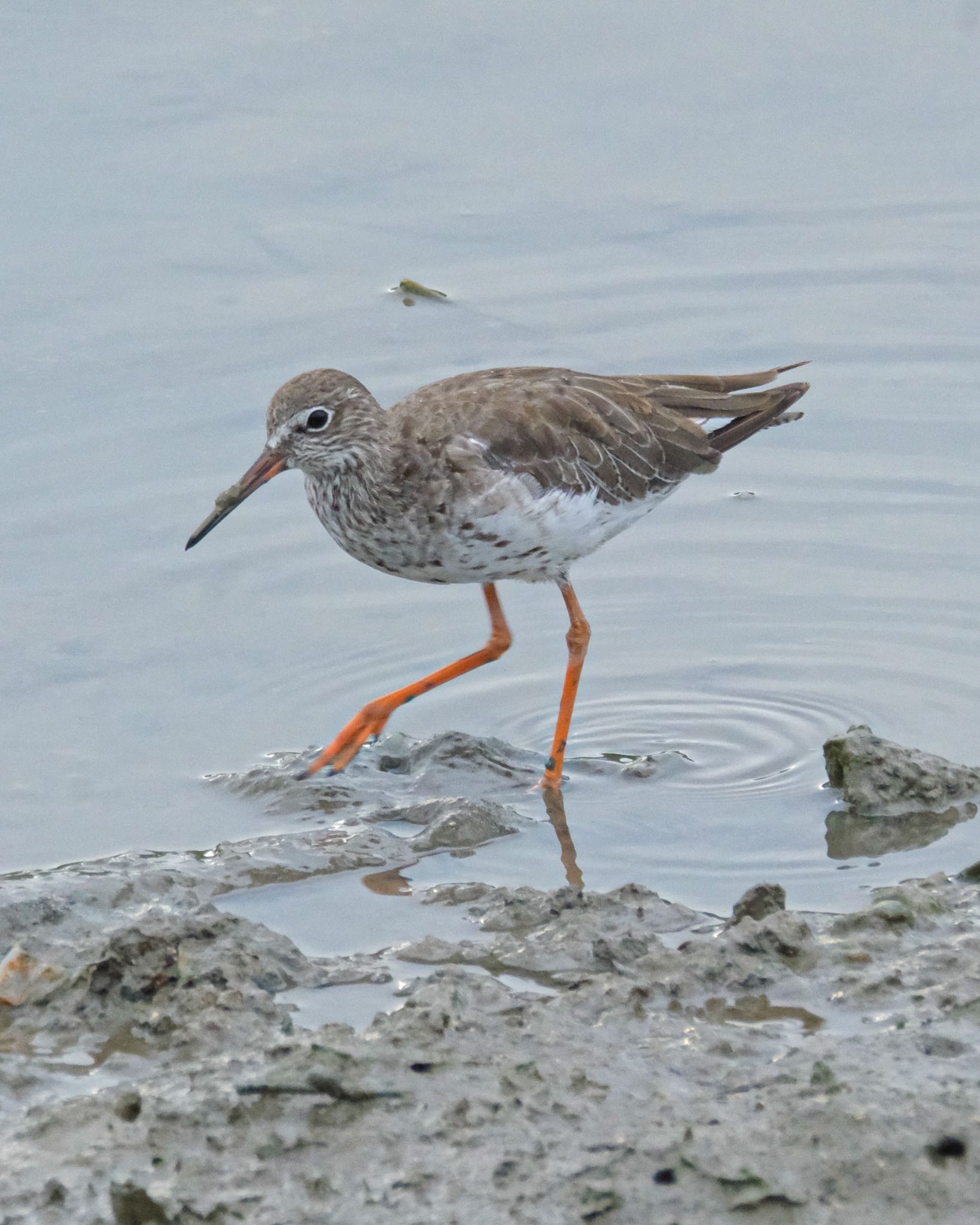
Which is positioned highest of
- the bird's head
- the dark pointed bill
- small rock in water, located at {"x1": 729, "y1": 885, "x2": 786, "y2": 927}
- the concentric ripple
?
the bird's head

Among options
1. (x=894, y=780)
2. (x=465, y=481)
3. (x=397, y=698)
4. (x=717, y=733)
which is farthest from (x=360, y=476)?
(x=894, y=780)

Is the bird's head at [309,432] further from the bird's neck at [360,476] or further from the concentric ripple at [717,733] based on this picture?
the concentric ripple at [717,733]

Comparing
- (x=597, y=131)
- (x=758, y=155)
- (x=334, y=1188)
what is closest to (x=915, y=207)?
(x=758, y=155)

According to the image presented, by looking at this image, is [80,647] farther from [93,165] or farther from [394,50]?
[394,50]

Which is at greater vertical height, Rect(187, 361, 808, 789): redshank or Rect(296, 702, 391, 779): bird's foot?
Rect(187, 361, 808, 789): redshank

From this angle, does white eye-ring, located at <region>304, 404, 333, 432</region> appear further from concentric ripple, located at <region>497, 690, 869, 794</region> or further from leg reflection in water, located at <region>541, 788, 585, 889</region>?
leg reflection in water, located at <region>541, 788, 585, 889</region>

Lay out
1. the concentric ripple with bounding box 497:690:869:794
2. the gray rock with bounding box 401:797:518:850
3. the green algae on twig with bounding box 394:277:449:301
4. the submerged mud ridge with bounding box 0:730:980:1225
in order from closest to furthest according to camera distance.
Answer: the submerged mud ridge with bounding box 0:730:980:1225
the gray rock with bounding box 401:797:518:850
the concentric ripple with bounding box 497:690:869:794
the green algae on twig with bounding box 394:277:449:301

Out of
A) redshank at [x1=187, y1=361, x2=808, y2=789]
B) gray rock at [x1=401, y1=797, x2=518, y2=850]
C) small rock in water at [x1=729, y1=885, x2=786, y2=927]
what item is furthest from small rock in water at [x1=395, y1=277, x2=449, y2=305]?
small rock in water at [x1=729, y1=885, x2=786, y2=927]

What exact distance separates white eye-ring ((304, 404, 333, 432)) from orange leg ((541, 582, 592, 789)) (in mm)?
1404

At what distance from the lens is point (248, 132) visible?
12.7 metres

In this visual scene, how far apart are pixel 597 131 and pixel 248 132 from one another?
258cm

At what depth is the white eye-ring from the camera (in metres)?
7.75

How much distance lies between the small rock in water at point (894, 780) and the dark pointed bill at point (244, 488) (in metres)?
2.81

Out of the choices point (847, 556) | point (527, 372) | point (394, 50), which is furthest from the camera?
point (394, 50)
